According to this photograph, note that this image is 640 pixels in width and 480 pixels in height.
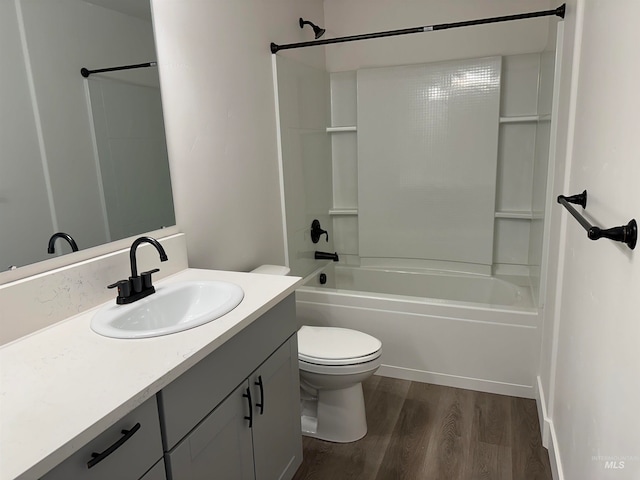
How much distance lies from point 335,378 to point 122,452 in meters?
1.12

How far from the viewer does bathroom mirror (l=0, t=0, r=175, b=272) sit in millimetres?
1223

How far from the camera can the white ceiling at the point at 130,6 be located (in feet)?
4.94

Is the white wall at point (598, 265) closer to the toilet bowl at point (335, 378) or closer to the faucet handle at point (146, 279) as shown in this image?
the toilet bowl at point (335, 378)

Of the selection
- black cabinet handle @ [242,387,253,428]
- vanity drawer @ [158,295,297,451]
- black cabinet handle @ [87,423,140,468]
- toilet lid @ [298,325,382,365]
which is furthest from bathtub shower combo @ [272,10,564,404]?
black cabinet handle @ [87,423,140,468]

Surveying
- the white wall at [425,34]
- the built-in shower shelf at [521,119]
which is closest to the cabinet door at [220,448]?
the built-in shower shelf at [521,119]

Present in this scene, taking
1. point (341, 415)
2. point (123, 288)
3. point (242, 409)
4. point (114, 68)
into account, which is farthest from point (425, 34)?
point (242, 409)

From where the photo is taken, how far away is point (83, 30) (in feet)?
4.68

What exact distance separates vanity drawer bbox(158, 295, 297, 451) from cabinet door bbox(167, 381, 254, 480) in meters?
0.03

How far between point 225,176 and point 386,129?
1448 mm

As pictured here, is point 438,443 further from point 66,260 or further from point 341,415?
point 66,260

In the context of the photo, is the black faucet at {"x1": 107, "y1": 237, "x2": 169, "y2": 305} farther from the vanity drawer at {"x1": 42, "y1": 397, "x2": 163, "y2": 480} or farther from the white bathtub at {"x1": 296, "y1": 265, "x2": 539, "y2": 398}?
the white bathtub at {"x1": 296, "y1": 265, "x2": 539, "y2": 398}

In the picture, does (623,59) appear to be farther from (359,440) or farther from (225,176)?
(359,440)

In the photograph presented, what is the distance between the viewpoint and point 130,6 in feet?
5.22

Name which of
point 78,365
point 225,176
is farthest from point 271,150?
point 78,365
